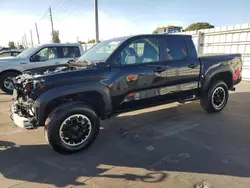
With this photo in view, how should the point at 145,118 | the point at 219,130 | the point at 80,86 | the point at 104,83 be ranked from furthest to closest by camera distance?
the point at 145,118, the point at 219,130, the point at 104,83, the point at 80,86

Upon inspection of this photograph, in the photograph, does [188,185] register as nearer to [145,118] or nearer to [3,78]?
[145,118]

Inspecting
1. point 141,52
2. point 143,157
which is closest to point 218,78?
point 141,52

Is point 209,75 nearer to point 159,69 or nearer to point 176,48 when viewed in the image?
point 176,48

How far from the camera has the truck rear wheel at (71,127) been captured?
3170 mm

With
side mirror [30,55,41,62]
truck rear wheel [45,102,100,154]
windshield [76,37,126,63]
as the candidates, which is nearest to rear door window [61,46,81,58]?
side mirror [30,55,41,62]

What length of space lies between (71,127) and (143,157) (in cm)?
122

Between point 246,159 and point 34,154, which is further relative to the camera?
point 34,154

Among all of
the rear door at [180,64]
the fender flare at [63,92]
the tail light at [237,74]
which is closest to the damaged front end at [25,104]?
the fender flare at [63,92]

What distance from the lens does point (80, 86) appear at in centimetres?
335

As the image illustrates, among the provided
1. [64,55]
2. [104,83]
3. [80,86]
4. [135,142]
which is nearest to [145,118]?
[135,142]

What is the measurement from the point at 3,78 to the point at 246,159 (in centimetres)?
810

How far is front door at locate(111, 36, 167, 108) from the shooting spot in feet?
12.3

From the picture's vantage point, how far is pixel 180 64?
444 centimetres

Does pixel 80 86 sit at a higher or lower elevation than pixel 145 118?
higher
